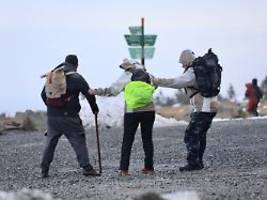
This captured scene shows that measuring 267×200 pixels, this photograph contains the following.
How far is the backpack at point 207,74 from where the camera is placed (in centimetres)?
1441

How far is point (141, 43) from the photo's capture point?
25.5m

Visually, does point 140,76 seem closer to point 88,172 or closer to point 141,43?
point 88,172

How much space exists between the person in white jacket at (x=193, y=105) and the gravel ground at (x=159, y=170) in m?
0.39

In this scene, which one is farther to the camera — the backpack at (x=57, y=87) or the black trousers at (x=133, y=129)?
the backpack at (x=57, y=87)

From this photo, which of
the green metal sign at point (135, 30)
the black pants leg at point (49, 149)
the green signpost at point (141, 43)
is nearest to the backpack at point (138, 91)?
the black pants leg at point (49, 149)

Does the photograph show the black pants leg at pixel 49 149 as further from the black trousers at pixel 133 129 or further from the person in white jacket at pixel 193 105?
the person in white jacket at pixel 193 105

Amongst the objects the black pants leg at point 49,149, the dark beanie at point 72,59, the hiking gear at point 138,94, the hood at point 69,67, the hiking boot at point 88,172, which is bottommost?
the hiking boot at point 88,172

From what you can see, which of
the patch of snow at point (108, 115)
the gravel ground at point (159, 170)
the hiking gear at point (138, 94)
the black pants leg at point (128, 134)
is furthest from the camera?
the patch of snow at point (108, 115)

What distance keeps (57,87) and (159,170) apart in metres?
2.33

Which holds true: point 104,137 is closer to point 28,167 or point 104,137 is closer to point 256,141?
point 256,141

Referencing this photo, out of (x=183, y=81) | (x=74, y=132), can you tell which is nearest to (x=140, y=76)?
(x=183, y=81)

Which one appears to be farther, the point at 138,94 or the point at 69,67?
the point at 69,67

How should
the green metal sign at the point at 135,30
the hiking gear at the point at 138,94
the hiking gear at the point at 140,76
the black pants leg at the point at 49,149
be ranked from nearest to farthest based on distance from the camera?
the hiking gear at the point at 138,94 < the hiking gear at the point at 140,76 < the black pants leg at the point at 49,149 < the green metal sign at the point at 135,30

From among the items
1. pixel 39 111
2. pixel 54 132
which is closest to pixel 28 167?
pixel 54 132
